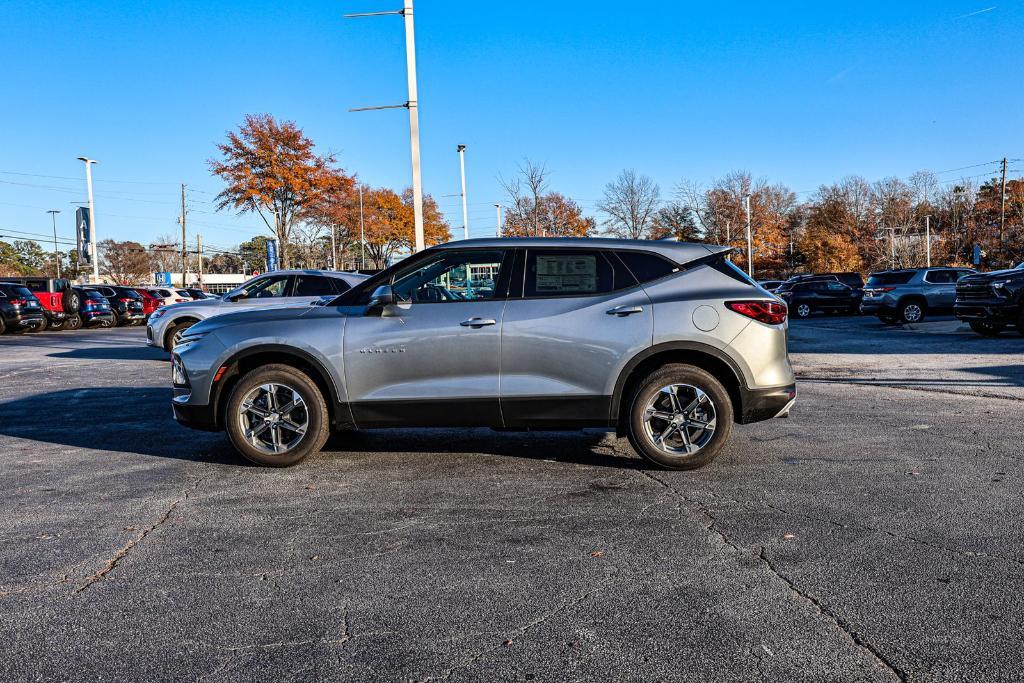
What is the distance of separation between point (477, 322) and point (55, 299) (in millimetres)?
26130

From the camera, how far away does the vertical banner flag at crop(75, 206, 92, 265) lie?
45500 mm

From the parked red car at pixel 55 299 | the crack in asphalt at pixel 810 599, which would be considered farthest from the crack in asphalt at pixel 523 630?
the parked red car at pixel 55 299

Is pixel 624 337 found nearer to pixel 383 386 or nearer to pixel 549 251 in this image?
pixel 549 251

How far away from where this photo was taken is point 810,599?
3482mm

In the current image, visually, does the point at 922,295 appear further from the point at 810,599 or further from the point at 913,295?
the point at 810,599

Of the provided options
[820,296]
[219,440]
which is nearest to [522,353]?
[219,440]

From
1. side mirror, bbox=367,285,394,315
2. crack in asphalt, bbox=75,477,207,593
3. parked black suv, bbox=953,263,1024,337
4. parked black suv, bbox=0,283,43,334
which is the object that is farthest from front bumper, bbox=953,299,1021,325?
parked black suv, bbox=0,283,43,334

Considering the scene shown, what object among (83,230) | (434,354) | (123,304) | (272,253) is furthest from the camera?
(272,253)

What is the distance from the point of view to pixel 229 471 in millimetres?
6105

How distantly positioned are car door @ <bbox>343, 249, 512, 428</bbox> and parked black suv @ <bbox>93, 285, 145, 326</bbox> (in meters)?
28.8

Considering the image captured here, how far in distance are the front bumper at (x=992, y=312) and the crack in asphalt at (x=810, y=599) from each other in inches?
559

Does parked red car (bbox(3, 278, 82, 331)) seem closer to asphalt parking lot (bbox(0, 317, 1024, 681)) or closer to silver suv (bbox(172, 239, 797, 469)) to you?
asphalt parking lot (bbox(0, 317, 1024, 681))

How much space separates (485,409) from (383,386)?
2.59 ft

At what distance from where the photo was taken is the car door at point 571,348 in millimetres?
5832
